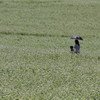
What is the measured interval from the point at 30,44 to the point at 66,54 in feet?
33.5

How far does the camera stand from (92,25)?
63812 millimetres

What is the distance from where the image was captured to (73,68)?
30375 mm

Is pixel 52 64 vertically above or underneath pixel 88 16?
underneath

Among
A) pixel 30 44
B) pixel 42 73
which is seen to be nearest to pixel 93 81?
pixel 42 73

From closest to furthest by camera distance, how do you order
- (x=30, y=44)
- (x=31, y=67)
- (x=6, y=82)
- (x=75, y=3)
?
(x=6, y=82)
(x=31, y=67)
(x=30, y=44)
(x=75, y=3)

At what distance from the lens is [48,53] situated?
124ft

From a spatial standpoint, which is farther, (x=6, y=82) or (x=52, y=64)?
(x=52, y=64)

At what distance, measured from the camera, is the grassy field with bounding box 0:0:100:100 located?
22516 millimetres

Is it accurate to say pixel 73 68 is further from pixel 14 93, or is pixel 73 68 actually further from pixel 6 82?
pixel 14 93

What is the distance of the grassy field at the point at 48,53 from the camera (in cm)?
2252

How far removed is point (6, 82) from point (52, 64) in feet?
26.6

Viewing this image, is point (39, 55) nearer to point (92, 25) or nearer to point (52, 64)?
point (52, 64)

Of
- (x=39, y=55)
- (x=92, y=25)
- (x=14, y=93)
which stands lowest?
(x=14, y=93)

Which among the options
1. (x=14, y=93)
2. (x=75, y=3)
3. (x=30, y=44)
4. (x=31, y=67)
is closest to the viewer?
(x=14, y=93)
